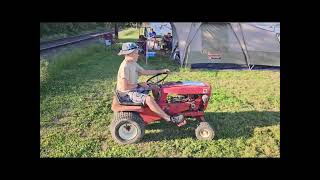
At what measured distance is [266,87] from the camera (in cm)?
546

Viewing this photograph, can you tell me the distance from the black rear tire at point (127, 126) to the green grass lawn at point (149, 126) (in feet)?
0.26

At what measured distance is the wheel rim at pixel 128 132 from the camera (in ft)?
12.9

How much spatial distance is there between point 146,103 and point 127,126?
1.06 ft

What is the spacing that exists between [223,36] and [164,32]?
A: 164 cm

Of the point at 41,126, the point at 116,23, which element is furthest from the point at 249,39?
the point at 41,126

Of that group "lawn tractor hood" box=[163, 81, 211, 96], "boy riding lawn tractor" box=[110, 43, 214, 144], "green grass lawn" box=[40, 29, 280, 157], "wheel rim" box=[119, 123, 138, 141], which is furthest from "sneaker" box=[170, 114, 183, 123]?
"wheel rim" box=[119, 123, 138, 141]

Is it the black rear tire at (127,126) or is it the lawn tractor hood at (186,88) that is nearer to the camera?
the black rear tire at (127,126)

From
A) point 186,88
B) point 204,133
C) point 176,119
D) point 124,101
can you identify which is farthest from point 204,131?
point 124,101

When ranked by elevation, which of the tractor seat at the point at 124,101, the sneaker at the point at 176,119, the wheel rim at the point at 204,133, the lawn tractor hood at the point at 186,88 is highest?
the lawn tractor hood at the point at 186,88

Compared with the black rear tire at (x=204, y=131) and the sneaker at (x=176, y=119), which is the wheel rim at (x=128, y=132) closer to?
the sneaker at (x=176, y=119)

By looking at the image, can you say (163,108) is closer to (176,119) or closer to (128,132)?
(176,119)

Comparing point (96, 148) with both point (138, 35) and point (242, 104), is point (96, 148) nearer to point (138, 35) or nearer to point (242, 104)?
point (138, 35)

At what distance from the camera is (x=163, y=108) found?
13.4 feet

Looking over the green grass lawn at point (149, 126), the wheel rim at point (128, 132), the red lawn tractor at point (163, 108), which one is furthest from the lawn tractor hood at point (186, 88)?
the wheel rim at point (128, 132)
